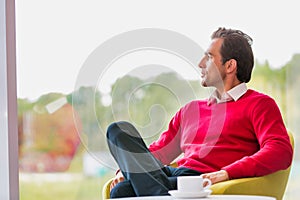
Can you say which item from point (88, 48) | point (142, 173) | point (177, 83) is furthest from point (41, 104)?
point (142, 173)

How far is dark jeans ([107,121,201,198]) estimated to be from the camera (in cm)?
229

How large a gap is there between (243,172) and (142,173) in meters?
0.37

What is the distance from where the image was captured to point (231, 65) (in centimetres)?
270

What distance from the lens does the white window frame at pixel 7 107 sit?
3025 mm

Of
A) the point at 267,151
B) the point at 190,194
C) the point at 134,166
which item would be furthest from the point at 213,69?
the point at 190,194

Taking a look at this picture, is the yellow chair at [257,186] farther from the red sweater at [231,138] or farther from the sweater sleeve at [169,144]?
the sweater sleeve at [169,144]

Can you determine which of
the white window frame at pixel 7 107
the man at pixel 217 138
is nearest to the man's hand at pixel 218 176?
the man at pixel 217 138

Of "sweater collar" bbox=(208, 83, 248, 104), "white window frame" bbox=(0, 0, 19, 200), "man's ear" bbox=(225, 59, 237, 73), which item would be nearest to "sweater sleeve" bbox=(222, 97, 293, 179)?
"sweater collar" bbox=(208, 83, 248, 104)

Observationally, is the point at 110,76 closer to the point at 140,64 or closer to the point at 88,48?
the point at 140,64

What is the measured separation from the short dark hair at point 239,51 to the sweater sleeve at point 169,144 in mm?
317

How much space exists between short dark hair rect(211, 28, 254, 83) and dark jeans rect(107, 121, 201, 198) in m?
0.55

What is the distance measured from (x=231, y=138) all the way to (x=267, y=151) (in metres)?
0.24

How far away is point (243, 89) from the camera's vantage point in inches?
105

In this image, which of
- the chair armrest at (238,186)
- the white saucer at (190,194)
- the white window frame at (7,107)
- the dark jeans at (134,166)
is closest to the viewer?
the white saucer at (190,194)
